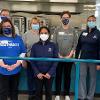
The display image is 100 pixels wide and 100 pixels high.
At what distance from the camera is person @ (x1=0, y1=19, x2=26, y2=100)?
382 centimetres

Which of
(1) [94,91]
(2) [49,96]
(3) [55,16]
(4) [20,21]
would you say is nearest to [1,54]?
(2) [49,96]

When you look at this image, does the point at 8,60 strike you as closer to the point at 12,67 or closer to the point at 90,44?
the point at 12,67

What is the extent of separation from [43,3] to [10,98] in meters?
6.01

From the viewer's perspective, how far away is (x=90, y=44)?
168 inches

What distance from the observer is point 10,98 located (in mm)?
4008

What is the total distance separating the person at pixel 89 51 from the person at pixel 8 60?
3.20ft

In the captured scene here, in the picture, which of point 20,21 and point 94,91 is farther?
point 20,21

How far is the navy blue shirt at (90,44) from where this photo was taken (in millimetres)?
4254

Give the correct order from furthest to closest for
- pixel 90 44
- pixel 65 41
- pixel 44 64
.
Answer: pixel 65 41 → pixel 90 44 → pixel 44 64

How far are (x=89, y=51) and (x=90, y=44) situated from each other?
0.11 meters

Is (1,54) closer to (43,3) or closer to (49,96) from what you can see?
(49,96)

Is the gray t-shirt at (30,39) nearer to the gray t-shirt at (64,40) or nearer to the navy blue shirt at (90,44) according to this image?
the gray t-shirt at (64,40)

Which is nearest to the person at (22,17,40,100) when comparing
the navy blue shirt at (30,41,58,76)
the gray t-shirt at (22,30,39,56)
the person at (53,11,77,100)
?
the gray t-shirt at (22,30,39,56)

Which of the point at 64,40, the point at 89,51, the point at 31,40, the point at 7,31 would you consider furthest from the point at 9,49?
the point at 89,51
